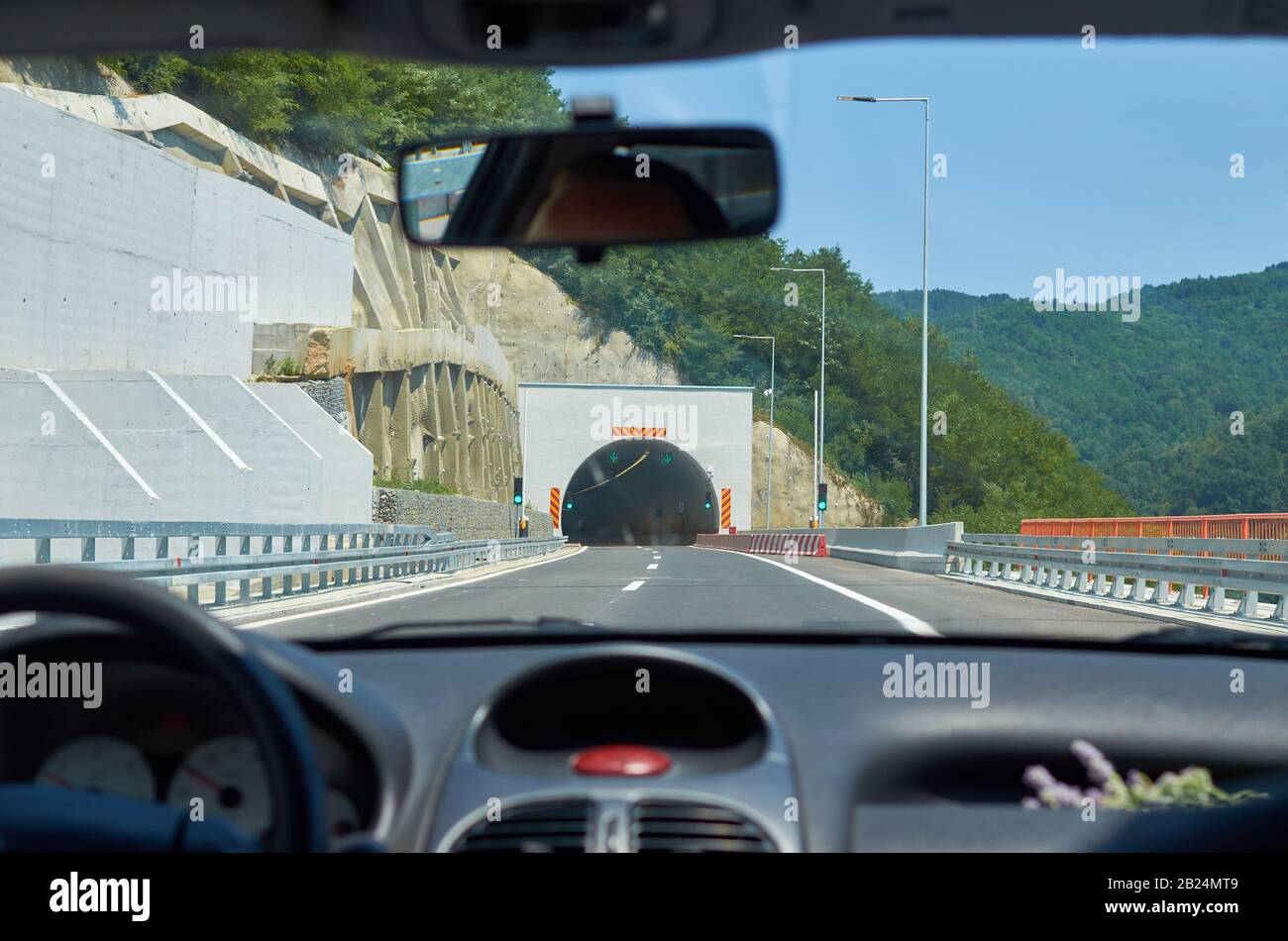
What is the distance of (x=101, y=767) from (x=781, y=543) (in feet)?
154

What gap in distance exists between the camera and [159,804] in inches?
88.4

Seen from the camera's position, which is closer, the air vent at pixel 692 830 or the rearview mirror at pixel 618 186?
the air vent at pixel 692 830

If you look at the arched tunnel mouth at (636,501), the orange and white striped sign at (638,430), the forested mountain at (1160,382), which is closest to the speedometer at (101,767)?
the orange and white striped sign at (638,430)

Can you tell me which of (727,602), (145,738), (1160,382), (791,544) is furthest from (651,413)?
(1160,382)

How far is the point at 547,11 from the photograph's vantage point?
10.7ft

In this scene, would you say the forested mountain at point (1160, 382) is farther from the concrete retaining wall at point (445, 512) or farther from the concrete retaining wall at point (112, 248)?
the concrete retaining wall at point (112, 248)

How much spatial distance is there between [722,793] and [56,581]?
1405 millimetres

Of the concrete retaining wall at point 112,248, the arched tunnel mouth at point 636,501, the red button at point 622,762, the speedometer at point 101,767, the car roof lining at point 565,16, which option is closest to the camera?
the speedometer at point 101,767

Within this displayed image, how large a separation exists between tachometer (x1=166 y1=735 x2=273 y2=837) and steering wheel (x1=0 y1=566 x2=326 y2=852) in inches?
3.7

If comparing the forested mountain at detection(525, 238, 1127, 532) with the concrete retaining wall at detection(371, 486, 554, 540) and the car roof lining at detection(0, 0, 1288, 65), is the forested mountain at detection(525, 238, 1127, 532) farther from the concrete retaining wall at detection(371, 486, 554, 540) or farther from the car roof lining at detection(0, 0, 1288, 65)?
the concrete retaining wall at detection(371, 486, 554, 540)

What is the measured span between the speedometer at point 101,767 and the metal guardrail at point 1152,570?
38.1 ft

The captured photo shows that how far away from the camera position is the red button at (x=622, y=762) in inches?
113

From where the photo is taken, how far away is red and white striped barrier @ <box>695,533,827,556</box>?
147 ft
